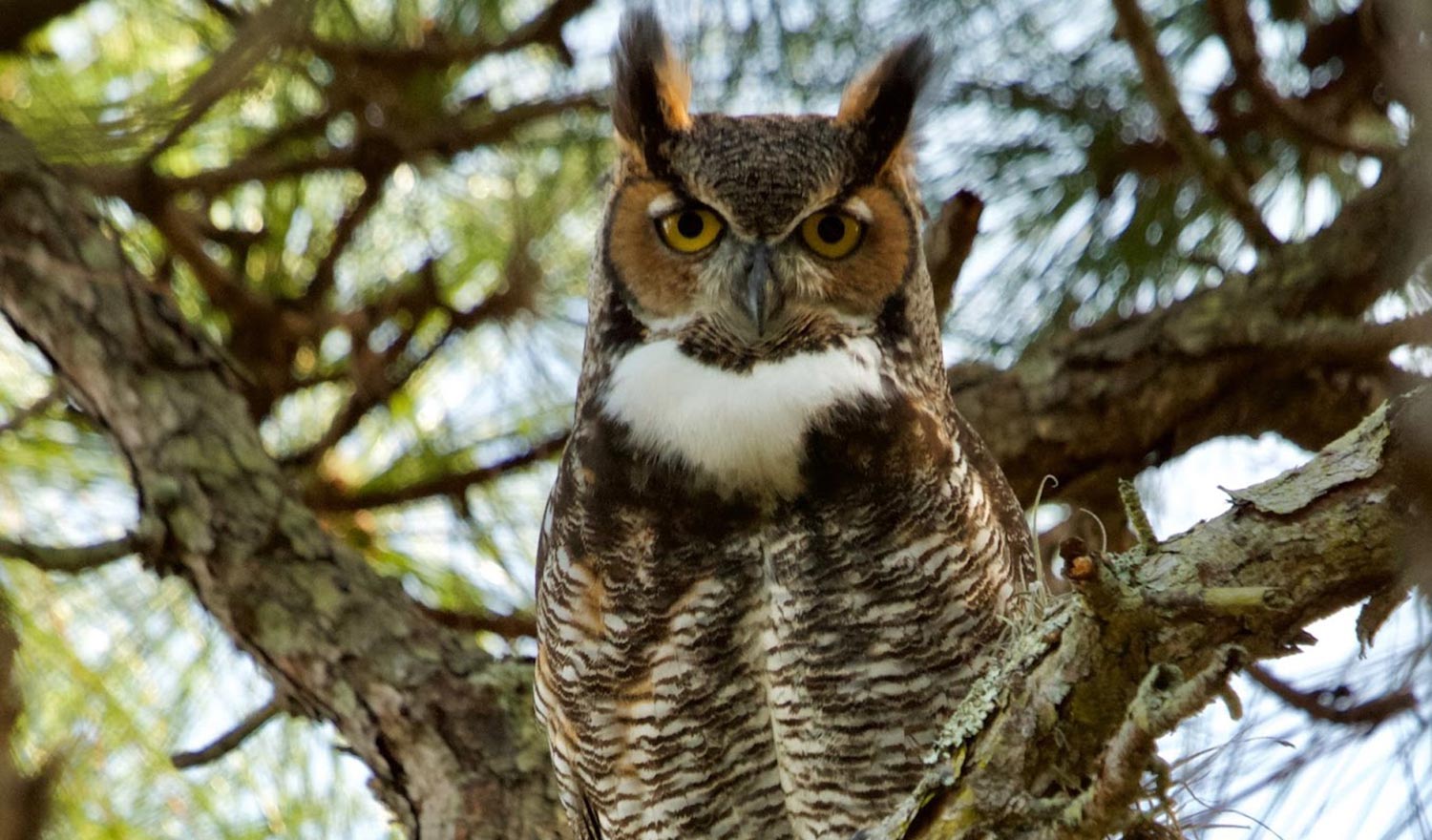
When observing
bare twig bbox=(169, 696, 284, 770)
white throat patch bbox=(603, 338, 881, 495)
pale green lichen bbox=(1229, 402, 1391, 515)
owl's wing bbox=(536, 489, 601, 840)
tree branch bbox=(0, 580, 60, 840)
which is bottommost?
tree branch bbox=(0, 580, 60, 840)

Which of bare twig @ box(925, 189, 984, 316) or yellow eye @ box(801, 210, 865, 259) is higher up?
bare twig @ box(925, 189, 984, 316)

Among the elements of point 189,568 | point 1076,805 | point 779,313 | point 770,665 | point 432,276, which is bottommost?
point 1076,805

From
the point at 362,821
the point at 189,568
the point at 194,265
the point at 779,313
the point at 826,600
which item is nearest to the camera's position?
the point at 826,600

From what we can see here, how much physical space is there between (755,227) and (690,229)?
84mm

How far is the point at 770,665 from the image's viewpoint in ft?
5.23

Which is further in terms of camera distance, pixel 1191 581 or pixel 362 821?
pixel 362 821

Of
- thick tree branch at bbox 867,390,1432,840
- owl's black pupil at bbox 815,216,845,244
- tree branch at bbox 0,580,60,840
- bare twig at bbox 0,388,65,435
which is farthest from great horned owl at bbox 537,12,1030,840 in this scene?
bare twig at bbox 0,388,65,435

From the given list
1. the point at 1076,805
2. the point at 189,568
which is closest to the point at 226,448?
the point at 189,568

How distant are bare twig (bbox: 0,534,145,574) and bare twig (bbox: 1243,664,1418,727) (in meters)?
1.44

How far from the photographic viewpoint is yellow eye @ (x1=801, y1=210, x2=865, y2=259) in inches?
68.7

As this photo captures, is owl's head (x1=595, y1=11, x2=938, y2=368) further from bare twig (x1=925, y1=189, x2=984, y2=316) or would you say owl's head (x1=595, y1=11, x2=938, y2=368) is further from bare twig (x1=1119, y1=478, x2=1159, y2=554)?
bare twig (x1=1119, y1=478, x2=1159, y2=554)

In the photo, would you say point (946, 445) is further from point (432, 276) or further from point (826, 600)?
point (432, 276)

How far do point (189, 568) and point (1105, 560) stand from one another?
147 centimetres

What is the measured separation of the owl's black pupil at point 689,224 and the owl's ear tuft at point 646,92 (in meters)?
0.08
